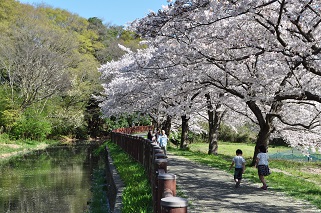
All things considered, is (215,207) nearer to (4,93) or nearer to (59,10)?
(4,93)

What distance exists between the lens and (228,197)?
9.47 meters

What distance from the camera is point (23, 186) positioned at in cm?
1742

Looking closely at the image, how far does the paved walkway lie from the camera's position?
831 centimetres

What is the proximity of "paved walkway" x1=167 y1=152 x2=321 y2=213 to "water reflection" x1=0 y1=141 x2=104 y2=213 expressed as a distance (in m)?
4.10

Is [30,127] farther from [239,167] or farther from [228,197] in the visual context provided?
[228,197]

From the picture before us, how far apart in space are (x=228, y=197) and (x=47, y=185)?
1075 centimetres

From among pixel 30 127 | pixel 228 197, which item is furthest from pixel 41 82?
pixel 228 197

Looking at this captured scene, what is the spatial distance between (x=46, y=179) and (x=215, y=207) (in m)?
13.1

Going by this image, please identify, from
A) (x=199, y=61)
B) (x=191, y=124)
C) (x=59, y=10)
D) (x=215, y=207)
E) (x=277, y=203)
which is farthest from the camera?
(x=59, y=10)

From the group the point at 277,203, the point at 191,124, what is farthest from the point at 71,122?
the point at 277,203

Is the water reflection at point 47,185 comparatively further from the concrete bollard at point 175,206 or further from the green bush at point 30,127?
the green bush at point 30,127

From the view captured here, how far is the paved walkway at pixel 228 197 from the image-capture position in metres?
8.31

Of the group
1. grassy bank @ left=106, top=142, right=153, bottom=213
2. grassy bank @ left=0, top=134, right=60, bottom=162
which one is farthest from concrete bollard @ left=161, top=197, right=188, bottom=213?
grassy bank @ left=0, top=134, right=60, bottom=162

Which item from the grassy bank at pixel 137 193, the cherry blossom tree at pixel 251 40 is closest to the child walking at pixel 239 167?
the grassy bank at pixel 137 193
